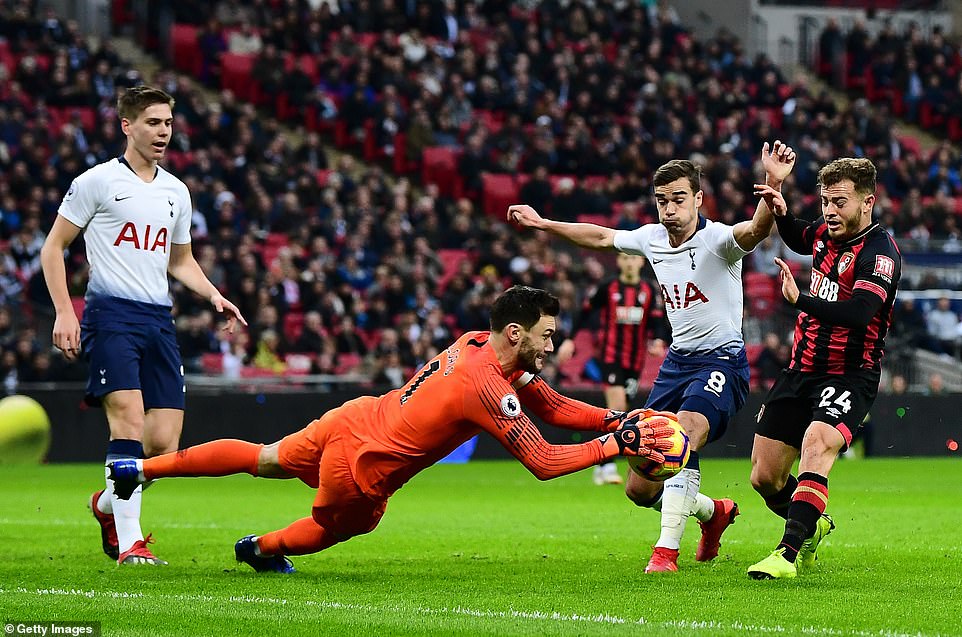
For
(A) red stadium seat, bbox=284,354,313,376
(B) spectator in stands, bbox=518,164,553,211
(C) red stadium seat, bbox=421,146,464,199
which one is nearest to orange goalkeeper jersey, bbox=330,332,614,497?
(A) red stadium seat, bbox=284,354,313,376

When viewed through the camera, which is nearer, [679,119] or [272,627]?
[272,627]

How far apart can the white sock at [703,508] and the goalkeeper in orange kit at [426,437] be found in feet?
3.88

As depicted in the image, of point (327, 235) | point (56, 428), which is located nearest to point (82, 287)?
point (56, 428)

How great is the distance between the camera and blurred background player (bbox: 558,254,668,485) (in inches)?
658

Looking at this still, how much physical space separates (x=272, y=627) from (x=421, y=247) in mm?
18189

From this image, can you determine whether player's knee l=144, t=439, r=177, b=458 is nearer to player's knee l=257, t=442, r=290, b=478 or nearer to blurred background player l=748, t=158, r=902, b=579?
player's knee l=257, t=442, r=290, b=478

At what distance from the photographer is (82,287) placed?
2056 centimetres

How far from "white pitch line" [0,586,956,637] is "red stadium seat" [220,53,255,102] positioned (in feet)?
74.0

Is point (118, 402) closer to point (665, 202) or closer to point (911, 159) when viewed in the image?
point (665, 202)

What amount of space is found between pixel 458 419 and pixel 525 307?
0.65 meters

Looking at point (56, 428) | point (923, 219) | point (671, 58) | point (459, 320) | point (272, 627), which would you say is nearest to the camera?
point (272, 627)

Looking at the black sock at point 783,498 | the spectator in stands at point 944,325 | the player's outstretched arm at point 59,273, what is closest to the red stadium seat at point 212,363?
the spectator in stands at point 944,325

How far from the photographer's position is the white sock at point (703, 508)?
888cm

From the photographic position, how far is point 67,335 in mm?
8664
